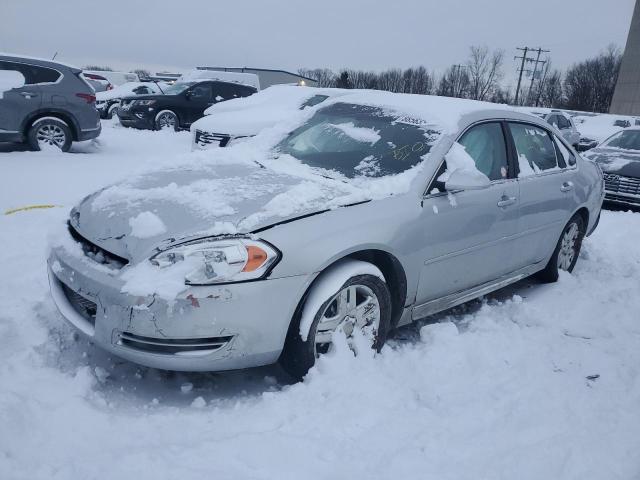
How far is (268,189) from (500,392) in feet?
5.77

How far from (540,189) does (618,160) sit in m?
6.10

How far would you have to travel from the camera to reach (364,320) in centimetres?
303

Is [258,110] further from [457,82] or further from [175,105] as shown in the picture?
[457,82]

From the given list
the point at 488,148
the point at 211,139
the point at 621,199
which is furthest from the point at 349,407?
the point at 621,199

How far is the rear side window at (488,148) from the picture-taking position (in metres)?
3.69

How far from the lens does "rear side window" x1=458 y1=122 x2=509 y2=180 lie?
369 cm

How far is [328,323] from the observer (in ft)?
9.37

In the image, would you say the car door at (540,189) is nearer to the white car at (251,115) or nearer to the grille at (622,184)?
the white car at (251,115)

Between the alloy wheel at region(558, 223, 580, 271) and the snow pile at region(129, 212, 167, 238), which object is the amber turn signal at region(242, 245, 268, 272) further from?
the alloy wheel at region(558, 223, 580, 271)

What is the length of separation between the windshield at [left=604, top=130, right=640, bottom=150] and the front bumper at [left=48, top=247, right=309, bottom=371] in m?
9.42

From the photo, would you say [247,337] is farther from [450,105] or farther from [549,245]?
[549,245]

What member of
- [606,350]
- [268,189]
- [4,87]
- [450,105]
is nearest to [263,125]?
[4,87]

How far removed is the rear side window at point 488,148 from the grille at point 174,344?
2147 millimetres

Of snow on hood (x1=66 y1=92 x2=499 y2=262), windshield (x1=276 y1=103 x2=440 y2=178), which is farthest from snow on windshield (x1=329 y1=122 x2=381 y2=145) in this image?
snow on hood (x1=66 y1=92 x2=499 y2=262)
